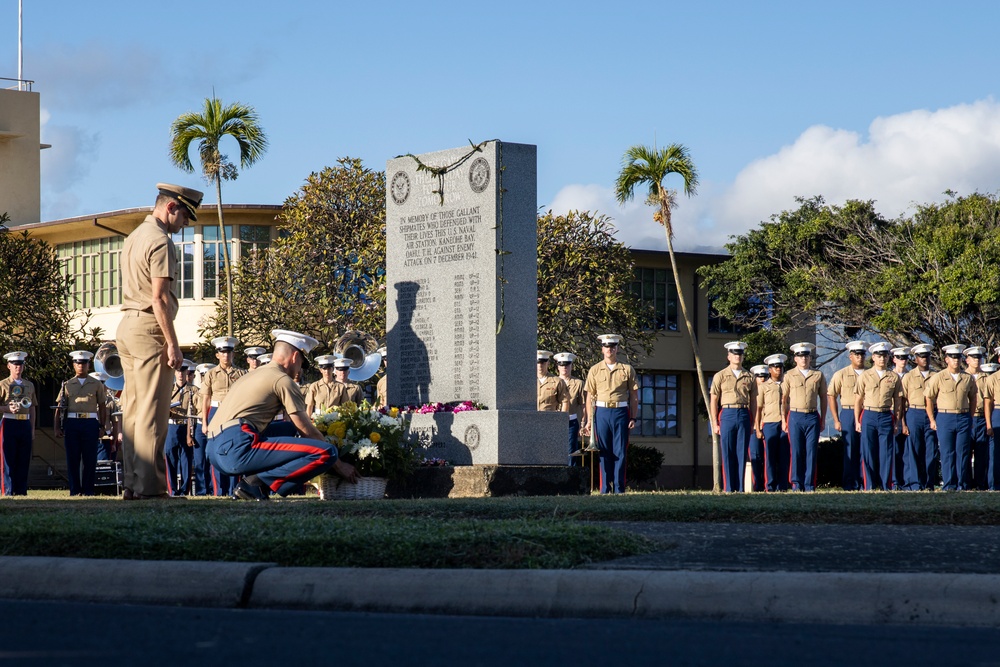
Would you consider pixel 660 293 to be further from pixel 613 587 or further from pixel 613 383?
pixel 613 587

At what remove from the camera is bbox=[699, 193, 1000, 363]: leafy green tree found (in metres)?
31.3

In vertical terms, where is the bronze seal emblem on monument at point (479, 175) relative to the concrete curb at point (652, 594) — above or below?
above

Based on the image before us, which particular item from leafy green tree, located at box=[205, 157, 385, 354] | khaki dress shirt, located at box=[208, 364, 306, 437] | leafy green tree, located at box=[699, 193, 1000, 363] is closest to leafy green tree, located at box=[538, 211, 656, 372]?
leafy green tree, located at box=[205, 157, 385, 354]

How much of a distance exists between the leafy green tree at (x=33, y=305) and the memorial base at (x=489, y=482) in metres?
20.0

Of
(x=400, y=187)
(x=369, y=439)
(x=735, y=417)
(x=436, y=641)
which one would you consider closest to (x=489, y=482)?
(x=369, y=439)

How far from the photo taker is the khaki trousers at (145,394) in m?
11.0

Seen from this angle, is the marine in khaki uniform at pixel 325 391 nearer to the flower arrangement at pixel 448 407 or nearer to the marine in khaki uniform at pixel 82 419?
the marine in khaki uniform at pixel 82 419

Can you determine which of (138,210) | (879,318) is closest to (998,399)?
(879,318)

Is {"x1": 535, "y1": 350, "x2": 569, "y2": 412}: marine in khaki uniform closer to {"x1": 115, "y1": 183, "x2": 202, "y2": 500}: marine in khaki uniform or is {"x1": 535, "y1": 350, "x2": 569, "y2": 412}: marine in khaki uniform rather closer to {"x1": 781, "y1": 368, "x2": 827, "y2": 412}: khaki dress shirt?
{"x1": 781, "y1": 368, "x2": 827, "y2": 412}: khaki dress shirt

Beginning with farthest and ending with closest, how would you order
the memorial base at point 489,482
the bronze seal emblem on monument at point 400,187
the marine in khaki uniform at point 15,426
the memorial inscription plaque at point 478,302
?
the marine in khaki uniform at point 15,426, the bronze seal emblem on monument at point 400,187, the memorial inscription plaque at point 478,302, the memorial base at point 489,482

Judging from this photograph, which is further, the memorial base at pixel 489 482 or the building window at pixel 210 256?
the building window at pixel 210 256

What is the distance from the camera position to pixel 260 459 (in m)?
11.7

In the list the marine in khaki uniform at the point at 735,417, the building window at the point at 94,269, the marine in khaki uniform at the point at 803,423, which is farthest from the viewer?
the building window at the point at 94,269

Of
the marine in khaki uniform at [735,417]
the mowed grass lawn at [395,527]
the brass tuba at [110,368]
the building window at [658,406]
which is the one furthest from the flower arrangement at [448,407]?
the building window at [658,406]
